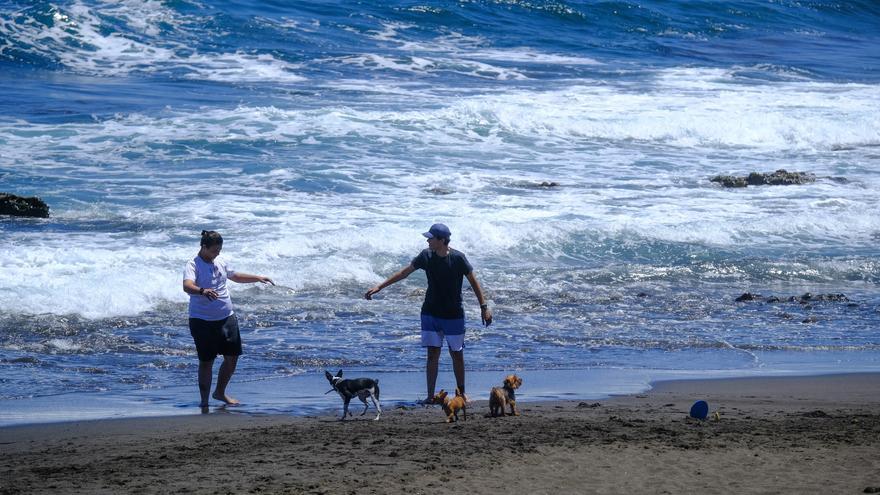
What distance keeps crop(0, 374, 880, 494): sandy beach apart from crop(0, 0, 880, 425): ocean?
0.74m

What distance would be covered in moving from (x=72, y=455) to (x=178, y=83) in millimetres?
19506

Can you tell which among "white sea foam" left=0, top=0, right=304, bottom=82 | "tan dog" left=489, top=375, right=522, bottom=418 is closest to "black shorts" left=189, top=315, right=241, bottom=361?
"tan dog" left=489, top=375, right=522, bottom=418

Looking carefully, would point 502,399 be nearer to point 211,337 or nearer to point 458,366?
point 458,366

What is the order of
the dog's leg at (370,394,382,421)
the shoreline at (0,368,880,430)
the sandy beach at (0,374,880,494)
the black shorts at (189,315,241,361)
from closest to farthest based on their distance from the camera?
the sandy beach at (0,374,880,494)
the dog's leg at (370,394,382,421)
the shoreline at (0,368,880,430)
the black shorts at (189,315,241,361)

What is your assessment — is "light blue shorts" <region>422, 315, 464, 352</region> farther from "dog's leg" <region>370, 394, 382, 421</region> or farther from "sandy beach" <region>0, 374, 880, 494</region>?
"dog's leg" <region>370, 394, 382, 421</region>

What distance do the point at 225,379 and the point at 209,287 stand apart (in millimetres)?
644

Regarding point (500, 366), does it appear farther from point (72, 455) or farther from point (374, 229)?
point (374, 229)

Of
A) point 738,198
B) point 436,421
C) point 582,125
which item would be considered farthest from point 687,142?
point 436,421

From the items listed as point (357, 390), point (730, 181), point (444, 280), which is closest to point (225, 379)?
point (357, 390)

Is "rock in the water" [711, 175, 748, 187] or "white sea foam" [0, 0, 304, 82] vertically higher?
"white sea foam" [0, 0, 304, 82]

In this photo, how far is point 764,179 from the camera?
18875mm

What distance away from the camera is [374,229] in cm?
1473

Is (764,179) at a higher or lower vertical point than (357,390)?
higher

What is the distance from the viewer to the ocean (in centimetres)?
987
